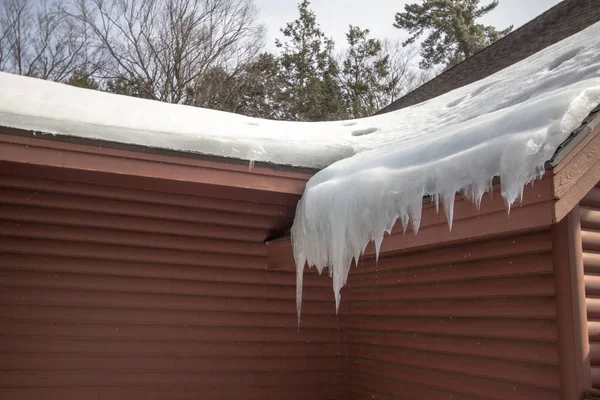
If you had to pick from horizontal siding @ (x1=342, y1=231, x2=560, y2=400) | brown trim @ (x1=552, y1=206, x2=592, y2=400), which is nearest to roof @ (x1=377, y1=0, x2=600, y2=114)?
horizontal siding @ (x1=342, y1=231, x2=560, y2=400)

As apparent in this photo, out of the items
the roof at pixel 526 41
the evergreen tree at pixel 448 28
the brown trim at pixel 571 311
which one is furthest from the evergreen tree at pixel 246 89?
the brown trim at pixel 571 311

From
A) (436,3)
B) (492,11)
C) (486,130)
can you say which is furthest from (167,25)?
(486,130)

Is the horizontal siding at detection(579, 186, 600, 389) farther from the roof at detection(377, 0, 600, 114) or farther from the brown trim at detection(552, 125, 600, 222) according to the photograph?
the roof at detection(377, 0, 600, 114)

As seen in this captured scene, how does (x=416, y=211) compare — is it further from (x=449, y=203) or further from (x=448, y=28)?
(x=448, y=28)

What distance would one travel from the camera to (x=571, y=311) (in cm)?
328

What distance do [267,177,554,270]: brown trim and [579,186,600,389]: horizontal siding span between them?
0.24 m

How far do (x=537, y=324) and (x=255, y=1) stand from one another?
19.5 meters

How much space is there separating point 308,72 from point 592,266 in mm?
19635

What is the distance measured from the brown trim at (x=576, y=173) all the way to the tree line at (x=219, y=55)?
17185mm

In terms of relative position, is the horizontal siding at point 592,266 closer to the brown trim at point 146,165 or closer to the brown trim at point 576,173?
the brown trim at point 576,173

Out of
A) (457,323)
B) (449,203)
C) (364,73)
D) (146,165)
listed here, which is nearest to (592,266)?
(449,203)

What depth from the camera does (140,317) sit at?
5.04 m

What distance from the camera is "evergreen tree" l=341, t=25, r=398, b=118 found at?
22406 mm

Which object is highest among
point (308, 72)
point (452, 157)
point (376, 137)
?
point (308, 72)
